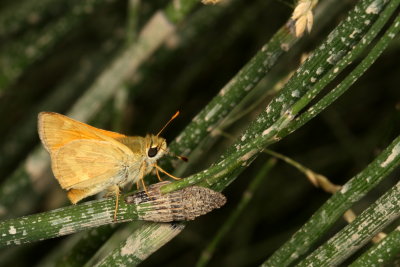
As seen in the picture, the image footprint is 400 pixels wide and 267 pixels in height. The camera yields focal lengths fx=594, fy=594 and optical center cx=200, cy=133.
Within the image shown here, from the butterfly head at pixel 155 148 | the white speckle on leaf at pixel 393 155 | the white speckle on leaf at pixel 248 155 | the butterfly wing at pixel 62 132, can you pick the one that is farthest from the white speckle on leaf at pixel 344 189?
the butterfly wing at pixel 62 132

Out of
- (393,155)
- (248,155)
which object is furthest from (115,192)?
(393,155)

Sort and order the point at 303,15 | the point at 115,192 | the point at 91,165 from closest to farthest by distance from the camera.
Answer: the point at 303,15, the point at 115,192, the point at 91,165

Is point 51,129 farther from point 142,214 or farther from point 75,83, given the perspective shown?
point 75,83

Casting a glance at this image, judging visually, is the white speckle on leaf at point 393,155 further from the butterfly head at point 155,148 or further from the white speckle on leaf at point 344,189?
the butterfly head at point 155,148

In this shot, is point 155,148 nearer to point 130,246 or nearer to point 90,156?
point 90,156

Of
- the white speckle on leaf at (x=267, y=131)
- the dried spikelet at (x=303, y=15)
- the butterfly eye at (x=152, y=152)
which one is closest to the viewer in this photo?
the white speckle on leaf at (x=267, y=131)
